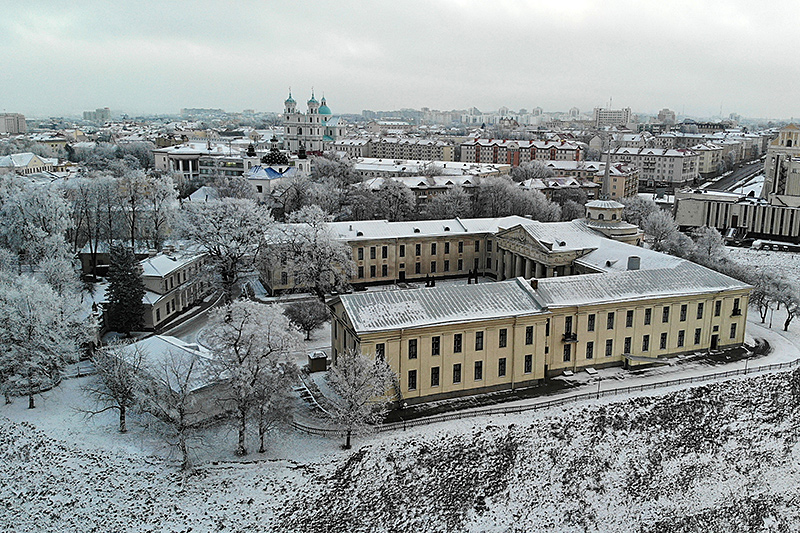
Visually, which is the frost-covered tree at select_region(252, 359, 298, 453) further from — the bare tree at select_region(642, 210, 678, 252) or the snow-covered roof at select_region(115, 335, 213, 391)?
the bare tree at select_region(642, 210, 678, 252)

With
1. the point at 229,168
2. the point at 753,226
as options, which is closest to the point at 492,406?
the point at 753,226

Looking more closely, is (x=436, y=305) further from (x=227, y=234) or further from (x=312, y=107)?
(x=312, y=107)

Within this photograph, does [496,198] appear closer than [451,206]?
No

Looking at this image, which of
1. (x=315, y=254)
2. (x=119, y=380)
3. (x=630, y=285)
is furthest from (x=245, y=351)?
(x=630, y=285)

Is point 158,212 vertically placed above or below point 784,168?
below

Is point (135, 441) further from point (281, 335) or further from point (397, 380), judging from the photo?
point (397, 380)

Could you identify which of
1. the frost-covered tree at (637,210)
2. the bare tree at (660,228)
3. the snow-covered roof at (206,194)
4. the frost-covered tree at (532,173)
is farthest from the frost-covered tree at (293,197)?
the frost-covered tree at (532,173)
